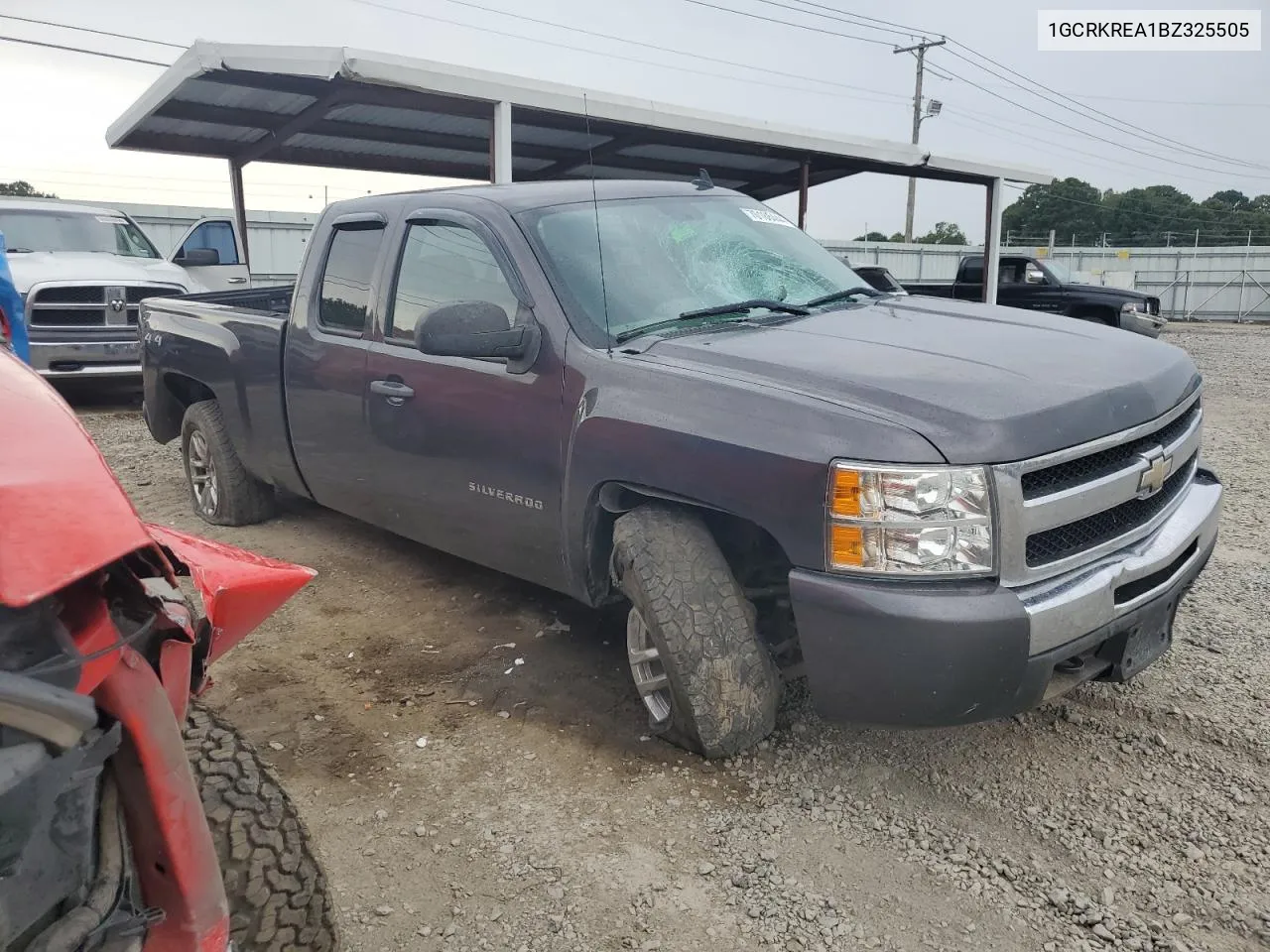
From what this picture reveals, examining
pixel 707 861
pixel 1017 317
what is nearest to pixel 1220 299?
pixel 1017 317

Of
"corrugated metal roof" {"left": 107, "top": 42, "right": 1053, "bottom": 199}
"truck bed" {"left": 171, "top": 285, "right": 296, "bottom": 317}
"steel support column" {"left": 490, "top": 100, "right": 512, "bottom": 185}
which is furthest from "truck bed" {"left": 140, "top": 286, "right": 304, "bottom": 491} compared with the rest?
"steel support column" {"left": 490, "top": 100, "right": 512, "bottom": 185}

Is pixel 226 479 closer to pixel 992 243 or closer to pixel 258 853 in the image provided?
pixel 258 853

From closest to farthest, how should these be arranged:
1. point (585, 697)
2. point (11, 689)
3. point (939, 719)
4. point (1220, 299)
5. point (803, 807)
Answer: point (11, 689) < point (939, 719) < point (803, 807) < point (585, 697) < point (1220, 299)

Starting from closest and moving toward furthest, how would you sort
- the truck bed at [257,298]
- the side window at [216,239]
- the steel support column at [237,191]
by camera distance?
the truck bed at [257,298]
the side window at [216,239]
the steel support column at [237,191]

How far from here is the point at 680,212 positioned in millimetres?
4043

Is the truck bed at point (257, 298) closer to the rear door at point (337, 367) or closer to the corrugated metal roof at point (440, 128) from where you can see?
the rear door at point (337, 367)

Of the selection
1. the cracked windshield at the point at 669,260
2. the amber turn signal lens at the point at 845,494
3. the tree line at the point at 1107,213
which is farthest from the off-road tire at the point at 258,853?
the tree line at the point at 1107,213

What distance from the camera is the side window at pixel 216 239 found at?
13.0m

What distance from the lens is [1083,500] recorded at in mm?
2693

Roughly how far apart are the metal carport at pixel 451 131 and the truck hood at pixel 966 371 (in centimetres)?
392

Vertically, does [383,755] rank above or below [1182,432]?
below

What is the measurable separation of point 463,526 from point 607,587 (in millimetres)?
752

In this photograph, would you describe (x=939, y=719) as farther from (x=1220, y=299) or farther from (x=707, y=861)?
(x=1220, y=299)


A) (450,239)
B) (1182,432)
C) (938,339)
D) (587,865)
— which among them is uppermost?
(450,239)
